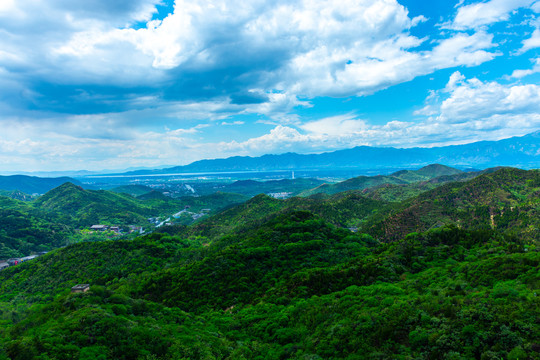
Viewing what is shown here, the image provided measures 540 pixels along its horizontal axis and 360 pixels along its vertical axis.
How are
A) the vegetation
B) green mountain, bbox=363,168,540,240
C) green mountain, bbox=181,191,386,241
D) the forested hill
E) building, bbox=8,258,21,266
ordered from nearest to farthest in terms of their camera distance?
1. the forested hill
2. the vegetation
3. green mountain, bbox=363,168,540,240
4. building, bbox=8,258,21,266
5. green mountain, bbox=181,191,386,241

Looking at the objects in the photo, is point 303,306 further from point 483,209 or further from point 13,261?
point 13,261

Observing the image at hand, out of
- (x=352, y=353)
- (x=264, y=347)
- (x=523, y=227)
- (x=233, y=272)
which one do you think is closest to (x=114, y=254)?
(x=233, y=272)

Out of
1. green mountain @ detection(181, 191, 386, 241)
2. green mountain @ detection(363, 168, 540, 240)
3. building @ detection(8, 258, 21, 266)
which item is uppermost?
green mountain @ detection(363, 168, 540, 240)

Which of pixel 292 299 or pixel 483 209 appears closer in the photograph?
pixel 292 299

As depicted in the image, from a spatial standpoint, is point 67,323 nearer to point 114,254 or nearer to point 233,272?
point 233,272

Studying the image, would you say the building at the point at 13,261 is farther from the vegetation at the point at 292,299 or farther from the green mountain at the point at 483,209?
the green mountain at the point at 483,209

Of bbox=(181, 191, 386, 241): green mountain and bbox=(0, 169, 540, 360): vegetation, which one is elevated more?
bbox=(0, 169, 540, 360): vegetation

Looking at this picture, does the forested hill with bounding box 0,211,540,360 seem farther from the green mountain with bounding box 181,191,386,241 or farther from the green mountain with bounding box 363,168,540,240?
the green mountain with bounding box 181,191,386,241

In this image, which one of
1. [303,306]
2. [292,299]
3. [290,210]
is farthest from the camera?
[290,210]

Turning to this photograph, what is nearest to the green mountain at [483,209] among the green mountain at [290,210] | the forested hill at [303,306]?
the green mountain at [290,210]

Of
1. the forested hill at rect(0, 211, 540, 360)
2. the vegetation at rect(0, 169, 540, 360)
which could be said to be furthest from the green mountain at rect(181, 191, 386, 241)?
the forested hill at rect(0, 211, 540, 360)

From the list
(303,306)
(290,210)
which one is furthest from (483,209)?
(303,306)
